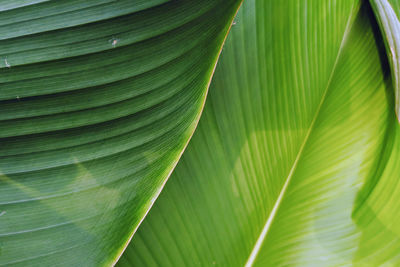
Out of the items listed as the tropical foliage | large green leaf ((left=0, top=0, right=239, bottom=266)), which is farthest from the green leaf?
large green leaf ((left=0, top=0, right=239, bottom=266))

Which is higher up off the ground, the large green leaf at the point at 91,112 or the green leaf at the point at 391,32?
the green leaf at the point at 391,32

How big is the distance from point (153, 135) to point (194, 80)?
0.25 ft

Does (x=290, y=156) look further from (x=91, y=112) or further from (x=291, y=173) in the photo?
(x=91, y=112)

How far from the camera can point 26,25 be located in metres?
0.34

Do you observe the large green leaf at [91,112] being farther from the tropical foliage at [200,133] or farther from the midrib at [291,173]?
the midrib at [291,173]

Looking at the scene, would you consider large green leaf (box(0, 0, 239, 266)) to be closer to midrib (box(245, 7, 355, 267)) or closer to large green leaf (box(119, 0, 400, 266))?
large green leaf (box(119, 0, 400, 266))

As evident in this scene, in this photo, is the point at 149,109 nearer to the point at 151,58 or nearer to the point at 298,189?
the point at 151,58

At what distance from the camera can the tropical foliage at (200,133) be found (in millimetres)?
350

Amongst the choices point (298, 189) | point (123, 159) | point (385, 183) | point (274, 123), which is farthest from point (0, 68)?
point (385, 183)

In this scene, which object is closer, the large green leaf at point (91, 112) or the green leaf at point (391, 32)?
the large green leaf at point (91, 112)

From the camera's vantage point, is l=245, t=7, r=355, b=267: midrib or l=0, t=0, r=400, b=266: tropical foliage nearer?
l=0, t=0, r=400, b=266: tropical foliage

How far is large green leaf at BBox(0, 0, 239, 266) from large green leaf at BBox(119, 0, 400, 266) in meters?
0.13

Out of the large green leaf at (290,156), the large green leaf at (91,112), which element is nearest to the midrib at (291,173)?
the large green leaf at (290,156)

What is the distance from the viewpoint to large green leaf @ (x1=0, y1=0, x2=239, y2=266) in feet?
1.12
